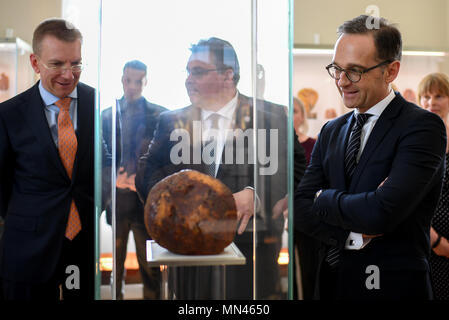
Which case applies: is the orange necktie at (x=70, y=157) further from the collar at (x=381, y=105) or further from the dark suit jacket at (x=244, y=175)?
the collar at (x=381, y=105)

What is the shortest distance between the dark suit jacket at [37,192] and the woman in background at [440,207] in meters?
1.21

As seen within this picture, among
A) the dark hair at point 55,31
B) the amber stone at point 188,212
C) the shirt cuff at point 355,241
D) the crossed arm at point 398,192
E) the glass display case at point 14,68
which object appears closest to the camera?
the amber stone at point 188,212

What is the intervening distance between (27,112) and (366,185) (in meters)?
1.13

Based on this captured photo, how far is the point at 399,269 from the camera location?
144 centimetres

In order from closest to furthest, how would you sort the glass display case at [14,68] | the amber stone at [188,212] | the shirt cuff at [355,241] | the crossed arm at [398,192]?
the amber stone at [188,212] < the crossed arm at [398,192] < the shirt cuff at [355,241] < the glass display case at [14,68]

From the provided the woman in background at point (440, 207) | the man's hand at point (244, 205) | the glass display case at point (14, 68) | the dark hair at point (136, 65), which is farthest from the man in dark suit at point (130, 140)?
the woman in background at point (440, 207)

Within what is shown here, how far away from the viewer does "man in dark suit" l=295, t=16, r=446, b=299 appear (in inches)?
53.6

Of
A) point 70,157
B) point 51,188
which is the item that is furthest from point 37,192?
Answer: point 70,157

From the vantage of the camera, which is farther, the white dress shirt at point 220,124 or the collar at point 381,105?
the collar at point 381,105

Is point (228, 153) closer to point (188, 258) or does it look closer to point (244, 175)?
point (244, 175)

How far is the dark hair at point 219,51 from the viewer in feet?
3.84

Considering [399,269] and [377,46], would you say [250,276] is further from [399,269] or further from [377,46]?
[377,46]

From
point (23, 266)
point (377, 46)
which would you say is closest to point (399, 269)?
point (377, 46)

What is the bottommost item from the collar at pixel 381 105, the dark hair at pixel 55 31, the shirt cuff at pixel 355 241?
the shirt cuff at pixel 355 241
